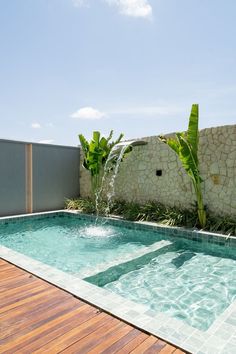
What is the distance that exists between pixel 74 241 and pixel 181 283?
10.6 ft

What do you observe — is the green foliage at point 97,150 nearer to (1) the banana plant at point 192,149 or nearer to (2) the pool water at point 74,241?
(2) the pool water at point 74,241

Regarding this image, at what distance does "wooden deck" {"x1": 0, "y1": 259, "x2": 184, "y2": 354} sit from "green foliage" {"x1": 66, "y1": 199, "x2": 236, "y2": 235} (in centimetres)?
458

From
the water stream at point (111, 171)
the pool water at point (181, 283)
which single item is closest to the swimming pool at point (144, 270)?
the pool water at point (181, 283)

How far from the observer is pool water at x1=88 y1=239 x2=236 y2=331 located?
3.14m

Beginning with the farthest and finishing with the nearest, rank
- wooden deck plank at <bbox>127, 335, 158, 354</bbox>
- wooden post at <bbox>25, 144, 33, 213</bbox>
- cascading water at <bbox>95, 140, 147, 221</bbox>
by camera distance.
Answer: wooden post at <bbox>25, 144, 33, 213</bbox> → cascading water at <bbox>95, 140, 147, 221</bbox> → wooden deck plank at <bbox>127, 335, 158, 354</bbox>

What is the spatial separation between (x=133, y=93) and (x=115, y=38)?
Result: 6.70 ft

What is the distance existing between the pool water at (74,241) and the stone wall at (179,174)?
1.86m

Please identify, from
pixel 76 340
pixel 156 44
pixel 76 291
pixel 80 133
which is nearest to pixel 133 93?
pixel 156 44

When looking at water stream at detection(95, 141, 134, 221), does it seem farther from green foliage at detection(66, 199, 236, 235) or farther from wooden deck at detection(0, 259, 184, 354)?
wooden deck at detection(0, 259, 184, 354)

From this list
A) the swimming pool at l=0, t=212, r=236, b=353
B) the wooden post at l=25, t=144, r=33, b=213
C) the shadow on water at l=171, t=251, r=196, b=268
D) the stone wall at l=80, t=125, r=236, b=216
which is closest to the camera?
the swimming pool at l=0, t=212, r=236, b=353

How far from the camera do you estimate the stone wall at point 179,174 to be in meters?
6.95

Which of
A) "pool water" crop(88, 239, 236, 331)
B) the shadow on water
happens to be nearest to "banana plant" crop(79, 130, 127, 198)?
"pool water" crop(88, 239, 236, 331)

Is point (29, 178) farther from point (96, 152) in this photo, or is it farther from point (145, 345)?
point (145, 345)

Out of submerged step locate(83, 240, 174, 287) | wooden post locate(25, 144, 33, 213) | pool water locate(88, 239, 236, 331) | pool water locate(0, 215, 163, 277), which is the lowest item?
pool water locate(0, 215, 163, 277)
